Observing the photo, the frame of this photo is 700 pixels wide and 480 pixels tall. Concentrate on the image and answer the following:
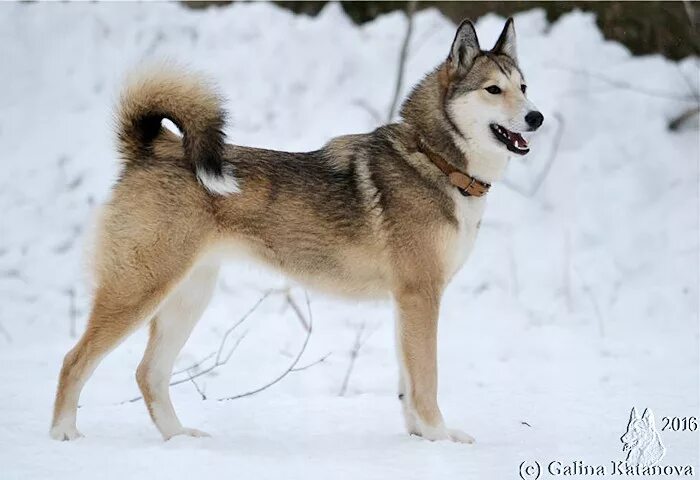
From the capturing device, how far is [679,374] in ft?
16.1

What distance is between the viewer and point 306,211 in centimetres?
369

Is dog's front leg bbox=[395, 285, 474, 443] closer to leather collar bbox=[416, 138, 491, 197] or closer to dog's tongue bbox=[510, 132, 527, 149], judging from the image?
leather collar bbox=[416, 138, 491, 197]

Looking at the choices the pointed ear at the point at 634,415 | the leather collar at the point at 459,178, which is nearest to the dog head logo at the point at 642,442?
the pointed ear at the point at 634,415

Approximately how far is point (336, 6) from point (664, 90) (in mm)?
3405

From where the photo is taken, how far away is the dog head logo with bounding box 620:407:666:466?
10.6 feet

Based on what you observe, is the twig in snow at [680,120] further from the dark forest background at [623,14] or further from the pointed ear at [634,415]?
the pointed ear at [634,415]

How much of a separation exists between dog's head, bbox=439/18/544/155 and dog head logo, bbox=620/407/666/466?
1.26 metres

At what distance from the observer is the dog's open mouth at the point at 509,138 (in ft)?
12.1

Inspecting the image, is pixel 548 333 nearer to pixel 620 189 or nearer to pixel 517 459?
pixel 620 189

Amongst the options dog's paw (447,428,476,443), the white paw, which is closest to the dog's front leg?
dog's paw (447,428,476,443)

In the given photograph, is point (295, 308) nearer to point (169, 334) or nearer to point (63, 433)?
point (169, 334)

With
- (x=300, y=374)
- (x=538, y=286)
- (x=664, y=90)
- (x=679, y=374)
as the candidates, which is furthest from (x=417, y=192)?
(x=664, y=90)

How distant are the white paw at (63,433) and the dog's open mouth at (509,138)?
2136mm

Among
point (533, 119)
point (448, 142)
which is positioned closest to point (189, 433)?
point (448, 142)
